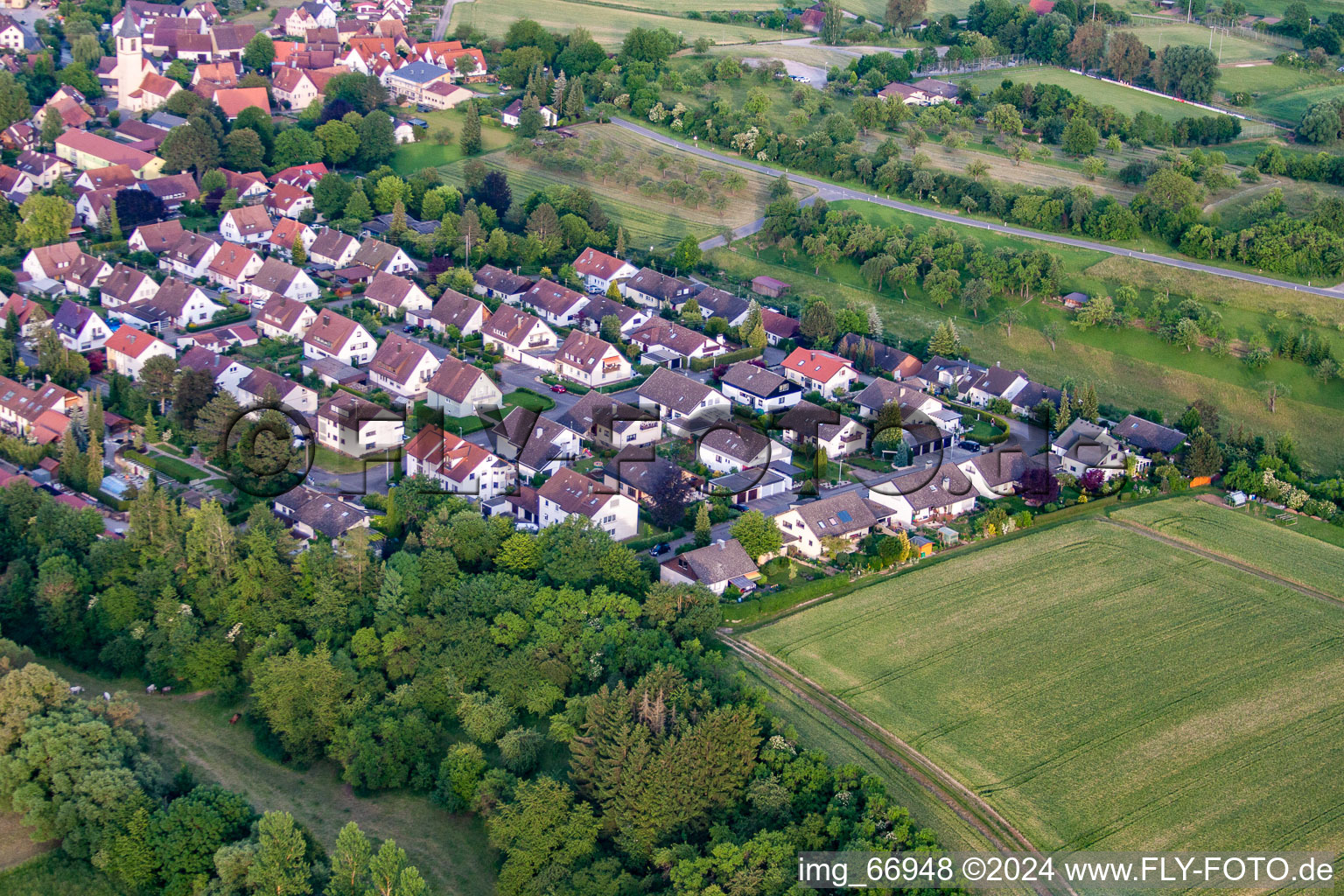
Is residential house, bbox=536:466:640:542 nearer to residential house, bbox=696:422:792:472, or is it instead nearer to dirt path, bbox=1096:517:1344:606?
residential house, bbox=696:422:792:472

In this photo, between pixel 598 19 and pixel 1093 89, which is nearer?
pixel 1093 89

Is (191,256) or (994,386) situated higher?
→ (191,256)

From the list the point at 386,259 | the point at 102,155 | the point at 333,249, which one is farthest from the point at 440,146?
the point at 102,155

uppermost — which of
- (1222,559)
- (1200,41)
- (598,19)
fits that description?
(1200,41)

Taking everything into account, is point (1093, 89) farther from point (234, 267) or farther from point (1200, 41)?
point (234, 267)

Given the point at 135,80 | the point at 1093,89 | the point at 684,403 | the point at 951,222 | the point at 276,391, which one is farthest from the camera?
the point at 135,80

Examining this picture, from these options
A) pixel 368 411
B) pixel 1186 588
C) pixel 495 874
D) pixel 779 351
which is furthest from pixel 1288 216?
pixel 495 874

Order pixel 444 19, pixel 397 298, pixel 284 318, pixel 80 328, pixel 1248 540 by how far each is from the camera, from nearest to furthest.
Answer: pixel 1248 540 < pixel 80 328 < pixel 284 318 < pixel 397 298 < pixel 444 19

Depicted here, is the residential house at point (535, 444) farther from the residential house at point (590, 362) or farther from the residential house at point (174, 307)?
the residential house at point (174, 307)
